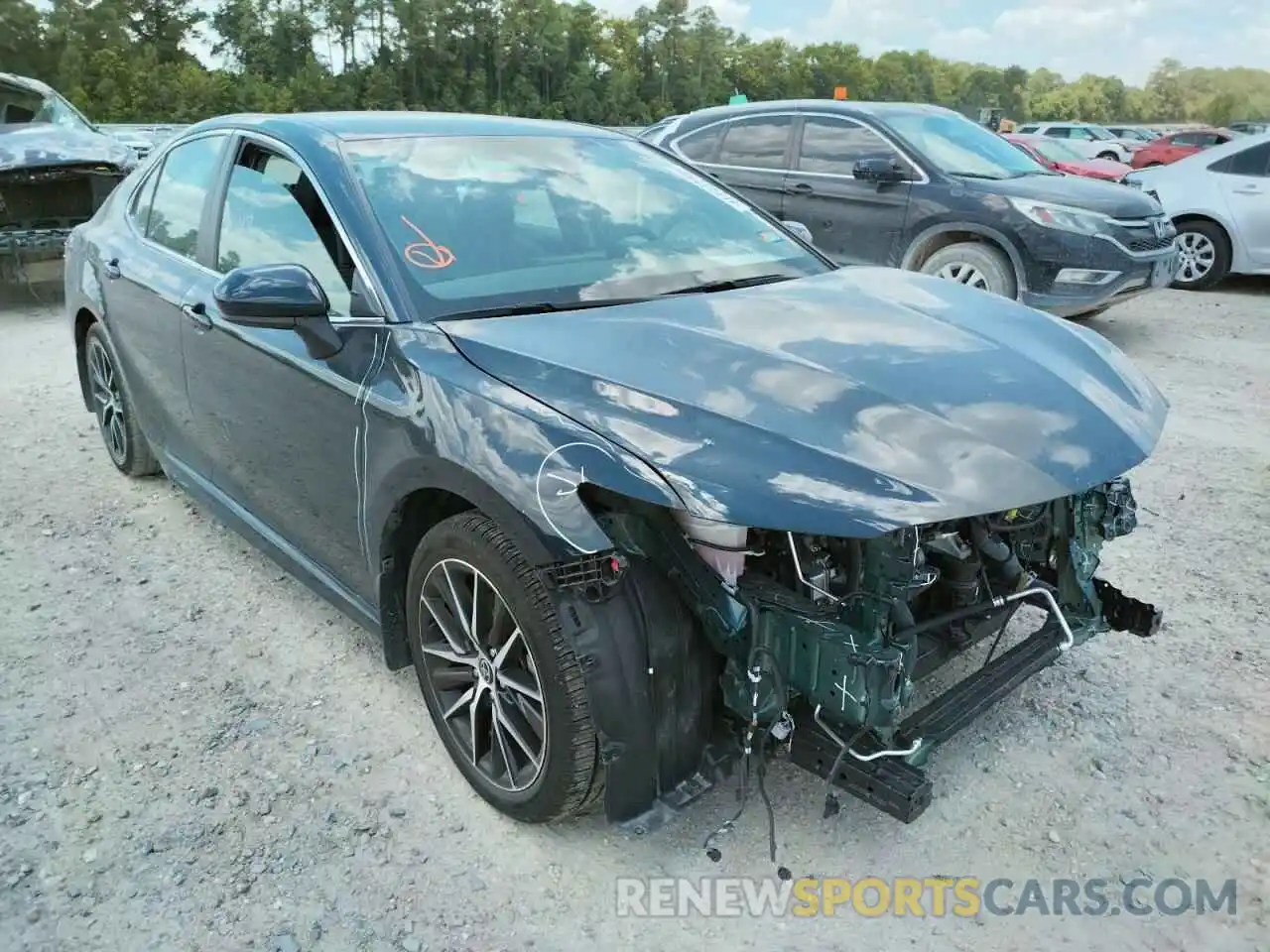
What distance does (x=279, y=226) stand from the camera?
3.02 metres

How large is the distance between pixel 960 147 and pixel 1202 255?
12.1 feet

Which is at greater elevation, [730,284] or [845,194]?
[845,194]

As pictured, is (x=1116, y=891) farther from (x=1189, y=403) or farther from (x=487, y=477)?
(x=1189, y=403)

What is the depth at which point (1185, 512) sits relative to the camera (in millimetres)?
4379

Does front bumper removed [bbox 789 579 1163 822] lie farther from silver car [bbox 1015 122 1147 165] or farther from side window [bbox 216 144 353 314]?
silver car [bbox 1015 122 1147 165]

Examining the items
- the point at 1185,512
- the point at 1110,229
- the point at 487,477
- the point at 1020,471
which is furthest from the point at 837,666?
the point at 1110,229

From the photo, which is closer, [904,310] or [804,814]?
[804,814]

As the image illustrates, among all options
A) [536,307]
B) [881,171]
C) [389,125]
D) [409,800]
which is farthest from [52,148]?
[409,800]

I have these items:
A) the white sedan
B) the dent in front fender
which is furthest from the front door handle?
the white sedan

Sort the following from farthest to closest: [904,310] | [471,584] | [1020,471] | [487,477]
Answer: [904,310] < [471,584] < [487,477] < [1020,471]

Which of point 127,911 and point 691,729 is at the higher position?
point 691,729

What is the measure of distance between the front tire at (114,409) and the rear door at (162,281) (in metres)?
0.19

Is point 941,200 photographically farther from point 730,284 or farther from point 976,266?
point 730,284

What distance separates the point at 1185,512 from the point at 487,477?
3507 millimetres
